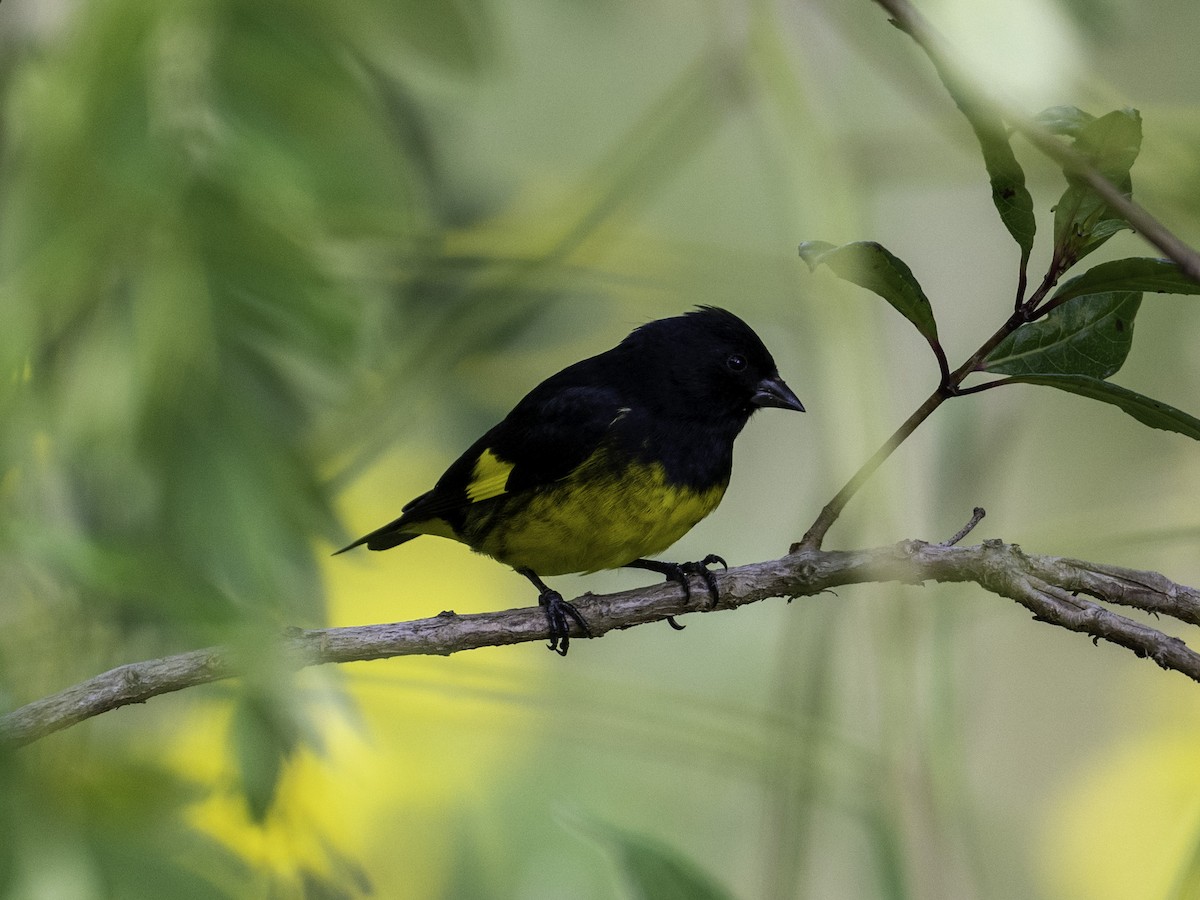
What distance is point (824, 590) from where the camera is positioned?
5.16 feet

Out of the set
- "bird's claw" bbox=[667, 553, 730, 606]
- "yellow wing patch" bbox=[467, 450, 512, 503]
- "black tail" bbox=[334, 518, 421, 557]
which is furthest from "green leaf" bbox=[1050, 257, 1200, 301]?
"black tail" bbox=[334, 518, 421, 557]

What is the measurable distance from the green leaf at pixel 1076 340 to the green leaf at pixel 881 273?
81mm

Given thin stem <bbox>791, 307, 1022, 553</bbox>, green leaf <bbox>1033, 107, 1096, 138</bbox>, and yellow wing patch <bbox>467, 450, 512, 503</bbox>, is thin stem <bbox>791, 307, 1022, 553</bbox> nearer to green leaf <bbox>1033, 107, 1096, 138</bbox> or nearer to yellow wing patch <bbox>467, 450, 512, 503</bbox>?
green leaf <bbox>1033, 107, 1096, 138</bbox>

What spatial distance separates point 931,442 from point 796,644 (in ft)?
2.40

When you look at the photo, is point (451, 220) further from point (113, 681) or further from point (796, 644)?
point (113, 681)

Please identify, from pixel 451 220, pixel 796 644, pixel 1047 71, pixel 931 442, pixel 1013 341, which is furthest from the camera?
pixel 451 220

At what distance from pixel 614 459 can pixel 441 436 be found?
729 millimetres

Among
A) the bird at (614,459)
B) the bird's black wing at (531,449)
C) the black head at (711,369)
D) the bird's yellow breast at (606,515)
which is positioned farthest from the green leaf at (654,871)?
the black head at (711,369)

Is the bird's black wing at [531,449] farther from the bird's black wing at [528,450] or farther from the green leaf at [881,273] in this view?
the green leaf at [881,273]

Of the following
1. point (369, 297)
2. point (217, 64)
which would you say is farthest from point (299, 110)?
point (369, 297)

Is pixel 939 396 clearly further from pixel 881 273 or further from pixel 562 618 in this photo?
pixel 562 618

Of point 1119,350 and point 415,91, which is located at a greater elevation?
point 415,91

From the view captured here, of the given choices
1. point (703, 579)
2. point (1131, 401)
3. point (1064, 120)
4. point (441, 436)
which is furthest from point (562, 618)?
point (1064, 120)

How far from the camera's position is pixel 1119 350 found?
4.13 ft
